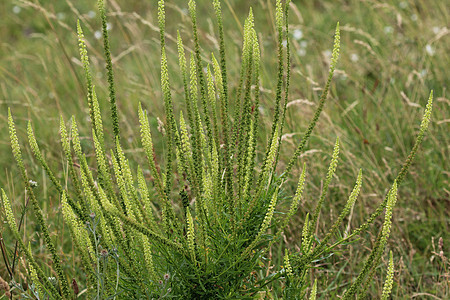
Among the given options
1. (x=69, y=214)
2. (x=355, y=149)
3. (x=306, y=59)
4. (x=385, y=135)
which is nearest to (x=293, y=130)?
(x=355, y=149)

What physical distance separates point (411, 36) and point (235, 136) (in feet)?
10.6

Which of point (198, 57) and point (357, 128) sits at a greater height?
point (198, 57)

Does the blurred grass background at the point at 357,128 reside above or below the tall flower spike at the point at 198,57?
below

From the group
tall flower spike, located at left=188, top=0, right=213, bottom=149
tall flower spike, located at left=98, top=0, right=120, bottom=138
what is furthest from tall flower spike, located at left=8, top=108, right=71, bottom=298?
tall flower spike, located at left=188, top=0, right=213, bottom=149

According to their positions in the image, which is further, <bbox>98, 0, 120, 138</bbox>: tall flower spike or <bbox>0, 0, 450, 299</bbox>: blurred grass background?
<bbox>0, 0, 450, 299</bbox>: blurred grass background

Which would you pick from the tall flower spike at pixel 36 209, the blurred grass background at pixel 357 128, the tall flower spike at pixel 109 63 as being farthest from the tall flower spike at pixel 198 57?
the blurred grass background at pixel 357 128

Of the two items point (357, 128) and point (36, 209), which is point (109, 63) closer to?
point (36, 209)

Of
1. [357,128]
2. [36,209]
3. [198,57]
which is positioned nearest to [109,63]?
[198,57]

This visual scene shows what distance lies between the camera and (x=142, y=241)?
1.41 m

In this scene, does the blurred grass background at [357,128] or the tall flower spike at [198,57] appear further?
the blurred grass background at [357,128]

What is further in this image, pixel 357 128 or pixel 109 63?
pixel 357 128

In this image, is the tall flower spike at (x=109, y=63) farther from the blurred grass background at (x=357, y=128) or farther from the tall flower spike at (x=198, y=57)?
the blurred grass background at (x=357, y=128)

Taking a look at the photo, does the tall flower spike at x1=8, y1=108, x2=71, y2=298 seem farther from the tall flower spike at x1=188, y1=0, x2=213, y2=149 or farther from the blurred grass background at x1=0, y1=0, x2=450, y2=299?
the blurred grass background at x1=0, y1=0, x2=450, y2=299

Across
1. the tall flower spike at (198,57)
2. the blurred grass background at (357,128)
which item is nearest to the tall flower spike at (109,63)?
the tall flower spike at (198,57)
